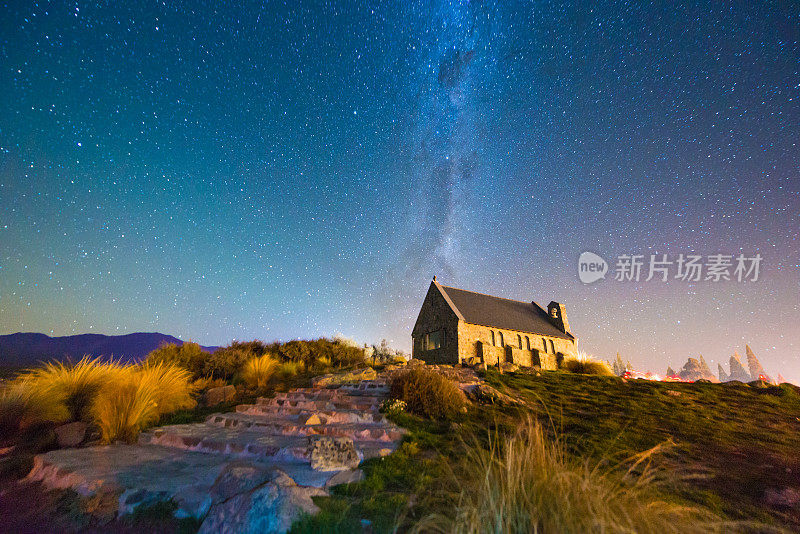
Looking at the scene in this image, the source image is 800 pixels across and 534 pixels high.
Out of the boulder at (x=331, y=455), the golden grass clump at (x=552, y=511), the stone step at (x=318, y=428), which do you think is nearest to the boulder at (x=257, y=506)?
the boulder at (x=331, y=455)

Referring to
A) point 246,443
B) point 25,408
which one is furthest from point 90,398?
point 246,443

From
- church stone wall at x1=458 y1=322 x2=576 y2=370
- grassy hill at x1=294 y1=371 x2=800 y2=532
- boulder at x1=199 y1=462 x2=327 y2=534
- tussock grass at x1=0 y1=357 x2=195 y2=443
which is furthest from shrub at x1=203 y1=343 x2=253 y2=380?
church stone wall at x1=458 y1=322 x2=576 y2=370

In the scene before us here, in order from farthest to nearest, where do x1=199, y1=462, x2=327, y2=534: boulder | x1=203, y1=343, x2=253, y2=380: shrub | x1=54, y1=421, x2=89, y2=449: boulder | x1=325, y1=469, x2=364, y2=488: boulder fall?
x1=203, y1=343, x2=253, y2=380: shrub → x1=54, y1=421, x2=89, y2=449: boulder → x1=325, y1=469, x2=364, y2=488: boulder → x1=199, y1=462, x2=327, y2=534: boulder

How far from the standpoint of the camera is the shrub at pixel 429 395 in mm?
7863

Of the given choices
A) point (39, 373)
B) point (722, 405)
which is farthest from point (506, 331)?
point (39, 373)

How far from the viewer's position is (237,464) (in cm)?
408

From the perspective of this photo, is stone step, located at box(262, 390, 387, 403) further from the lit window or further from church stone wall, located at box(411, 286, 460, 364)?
the lit window

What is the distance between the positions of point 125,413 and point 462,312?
21.9 meters

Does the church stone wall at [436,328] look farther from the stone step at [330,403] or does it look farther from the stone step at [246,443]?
the stone step at [246,443]

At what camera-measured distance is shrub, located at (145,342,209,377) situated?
1189 cm

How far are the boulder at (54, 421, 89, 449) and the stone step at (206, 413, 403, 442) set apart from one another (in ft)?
6.68

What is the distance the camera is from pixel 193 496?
3402mm

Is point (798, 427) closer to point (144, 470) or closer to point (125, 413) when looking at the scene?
point (144, 470)

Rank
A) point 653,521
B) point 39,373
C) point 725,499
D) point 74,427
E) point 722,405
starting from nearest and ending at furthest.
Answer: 1. point 653,521
2. point 725,499
3. point 74,427
4. point 39,373
5. point 722,405
